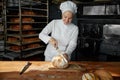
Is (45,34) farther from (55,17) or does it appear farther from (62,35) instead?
(55,17)

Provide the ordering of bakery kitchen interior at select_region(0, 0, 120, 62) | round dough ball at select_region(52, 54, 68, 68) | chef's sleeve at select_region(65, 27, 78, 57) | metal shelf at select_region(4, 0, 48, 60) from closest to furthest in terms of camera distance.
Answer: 1. round dough ball at select_region(52, 54, 68, 68)
2. chef's sleeve at select_region(65, 27, 78, 57)
3. bakery kitchen interior at select_region(0, 0, 120, 62)
4. metal shelf at select_region(4, 0, 48, 60)

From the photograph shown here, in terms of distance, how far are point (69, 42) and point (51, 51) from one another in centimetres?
25

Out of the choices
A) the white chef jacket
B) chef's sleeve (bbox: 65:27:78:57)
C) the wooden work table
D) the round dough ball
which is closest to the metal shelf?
the white chef jacket

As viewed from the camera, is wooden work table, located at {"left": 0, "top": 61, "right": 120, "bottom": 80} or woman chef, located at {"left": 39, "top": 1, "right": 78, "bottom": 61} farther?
woman chef, located at {"left": 39, "top": 1, "right": 78, "bottom": 61}

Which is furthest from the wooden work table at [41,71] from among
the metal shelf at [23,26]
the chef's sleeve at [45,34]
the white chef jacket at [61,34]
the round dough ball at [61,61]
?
the metal shelf at [23,26]

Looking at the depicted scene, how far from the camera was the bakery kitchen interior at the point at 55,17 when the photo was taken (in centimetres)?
409

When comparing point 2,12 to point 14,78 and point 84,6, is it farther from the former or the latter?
point 14,78

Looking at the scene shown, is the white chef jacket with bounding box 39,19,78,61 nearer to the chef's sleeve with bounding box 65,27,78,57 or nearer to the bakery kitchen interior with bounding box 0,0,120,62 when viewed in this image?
the chef's sleeve with bounding box 65,27,78,57

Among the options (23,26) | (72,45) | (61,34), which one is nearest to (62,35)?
(61,34)

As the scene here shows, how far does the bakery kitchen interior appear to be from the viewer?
409cm

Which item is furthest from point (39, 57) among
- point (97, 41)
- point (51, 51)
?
point (51, 51)

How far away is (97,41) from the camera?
430 centimetres

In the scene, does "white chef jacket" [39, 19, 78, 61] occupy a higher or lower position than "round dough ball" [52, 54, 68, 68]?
higher

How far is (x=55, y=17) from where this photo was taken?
5031mm
